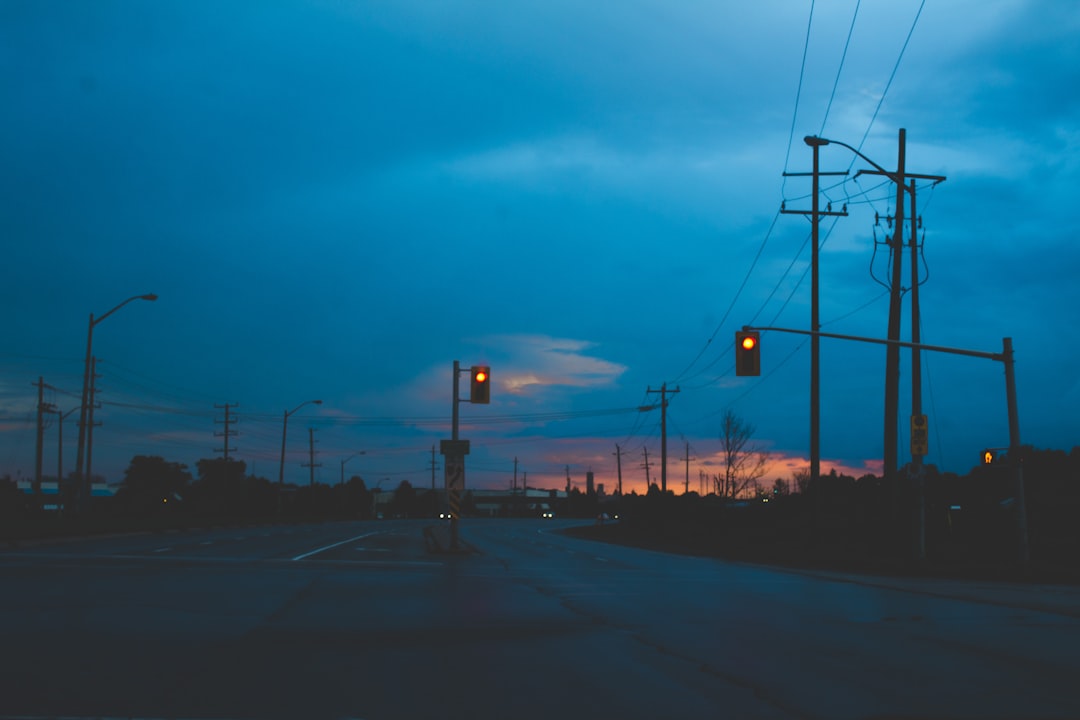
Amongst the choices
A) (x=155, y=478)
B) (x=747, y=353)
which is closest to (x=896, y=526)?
(x=747, y=353)

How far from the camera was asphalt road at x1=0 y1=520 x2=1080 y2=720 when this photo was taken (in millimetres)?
9211

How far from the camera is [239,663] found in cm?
1103

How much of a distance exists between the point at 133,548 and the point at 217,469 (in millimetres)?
153285

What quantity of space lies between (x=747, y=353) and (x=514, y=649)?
15.6m

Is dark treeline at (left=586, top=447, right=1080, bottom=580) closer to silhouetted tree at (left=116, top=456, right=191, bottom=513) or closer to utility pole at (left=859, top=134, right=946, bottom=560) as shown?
utility pole at (left=859, top=134, right=946, bottom=560)

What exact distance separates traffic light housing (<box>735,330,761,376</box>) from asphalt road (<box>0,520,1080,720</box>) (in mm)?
5666

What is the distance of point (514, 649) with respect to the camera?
12469 mm

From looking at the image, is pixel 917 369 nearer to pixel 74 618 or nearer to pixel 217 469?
pixel 74 618

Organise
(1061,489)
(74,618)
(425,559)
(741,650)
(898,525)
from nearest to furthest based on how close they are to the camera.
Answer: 1. (741,650)
2. (74,618)
3. (425,559)
4. (898,525)
5. (1061,489)

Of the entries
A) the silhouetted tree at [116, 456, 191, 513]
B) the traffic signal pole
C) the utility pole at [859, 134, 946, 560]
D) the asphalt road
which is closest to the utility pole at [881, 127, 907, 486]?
the utility pole at [859, 134, 946, 560]

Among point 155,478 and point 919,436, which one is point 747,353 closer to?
point 919,436

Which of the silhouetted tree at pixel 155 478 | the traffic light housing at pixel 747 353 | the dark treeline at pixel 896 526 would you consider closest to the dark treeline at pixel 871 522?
the dark treeline at pixel 896 526

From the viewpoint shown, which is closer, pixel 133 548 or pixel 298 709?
pixel 298 709

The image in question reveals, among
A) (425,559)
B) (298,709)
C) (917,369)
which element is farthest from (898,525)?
(298,709)
